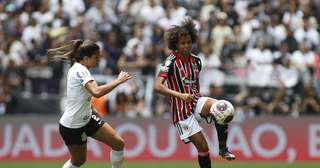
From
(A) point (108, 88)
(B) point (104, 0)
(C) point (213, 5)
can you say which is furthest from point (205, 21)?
(A) point (108, 88)

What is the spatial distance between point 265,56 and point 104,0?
4.60m

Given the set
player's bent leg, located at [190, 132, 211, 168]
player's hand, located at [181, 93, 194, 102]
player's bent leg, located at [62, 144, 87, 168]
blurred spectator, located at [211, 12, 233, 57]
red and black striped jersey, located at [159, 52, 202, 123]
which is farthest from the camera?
blurred spectator, located at [211, 12, 233, 57]

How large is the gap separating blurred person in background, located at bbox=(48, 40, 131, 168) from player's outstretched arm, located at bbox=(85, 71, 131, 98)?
0.25 ft

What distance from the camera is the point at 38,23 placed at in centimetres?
2070

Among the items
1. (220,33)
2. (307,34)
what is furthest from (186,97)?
(307,34)

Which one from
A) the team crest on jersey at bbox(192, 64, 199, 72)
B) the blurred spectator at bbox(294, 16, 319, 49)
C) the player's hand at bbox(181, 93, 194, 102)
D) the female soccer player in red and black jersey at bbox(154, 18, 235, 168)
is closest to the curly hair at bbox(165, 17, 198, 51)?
the female soccer player in red and black jersey at bbox(154, 18, 235, 168)

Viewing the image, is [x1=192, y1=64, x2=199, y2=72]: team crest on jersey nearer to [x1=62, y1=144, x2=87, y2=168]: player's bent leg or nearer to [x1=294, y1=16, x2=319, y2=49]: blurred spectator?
[x1=62, y1=144, x2=87, y2=168]: player's bent leg

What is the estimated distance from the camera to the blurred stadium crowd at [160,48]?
60.8 ft

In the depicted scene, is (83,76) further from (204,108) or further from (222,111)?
(222,111)

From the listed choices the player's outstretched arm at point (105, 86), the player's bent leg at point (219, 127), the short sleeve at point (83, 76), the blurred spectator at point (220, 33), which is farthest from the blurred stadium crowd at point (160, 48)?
the player's outstretched arm at point (105, 86)

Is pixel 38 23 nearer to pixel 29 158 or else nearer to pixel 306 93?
pixel 29 158

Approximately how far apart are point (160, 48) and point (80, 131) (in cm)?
873

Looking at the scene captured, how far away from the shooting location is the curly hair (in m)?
11.1

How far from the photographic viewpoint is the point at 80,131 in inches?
430
